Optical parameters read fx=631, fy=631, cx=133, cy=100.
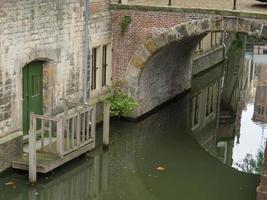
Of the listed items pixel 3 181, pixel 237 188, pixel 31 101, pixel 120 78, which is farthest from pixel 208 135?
pixel 3 181

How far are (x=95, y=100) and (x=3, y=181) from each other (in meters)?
5.37

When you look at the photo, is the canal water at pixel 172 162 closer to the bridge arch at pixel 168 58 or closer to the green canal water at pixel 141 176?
the green canal water at pixel 141 176

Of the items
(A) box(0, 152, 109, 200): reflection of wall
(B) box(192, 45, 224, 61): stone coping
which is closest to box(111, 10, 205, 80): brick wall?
(A) box(0, 152, 109, 200): reflection of wall

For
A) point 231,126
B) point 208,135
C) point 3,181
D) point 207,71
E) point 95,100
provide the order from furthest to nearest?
point 207,71
point 231,126
point 208,135
point 95,100
point 3,181

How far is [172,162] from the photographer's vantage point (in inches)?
662

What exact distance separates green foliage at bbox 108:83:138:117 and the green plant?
1741mm

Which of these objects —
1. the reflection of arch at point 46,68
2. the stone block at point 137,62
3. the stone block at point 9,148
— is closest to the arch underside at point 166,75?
the stone block at point 137,62

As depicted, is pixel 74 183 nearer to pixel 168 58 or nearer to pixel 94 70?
pixel 94 70

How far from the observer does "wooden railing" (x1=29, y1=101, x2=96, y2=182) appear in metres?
14.3

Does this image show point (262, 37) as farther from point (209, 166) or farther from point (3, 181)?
point (3, 181)

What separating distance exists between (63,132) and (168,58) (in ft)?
24.9

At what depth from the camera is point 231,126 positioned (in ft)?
72.3

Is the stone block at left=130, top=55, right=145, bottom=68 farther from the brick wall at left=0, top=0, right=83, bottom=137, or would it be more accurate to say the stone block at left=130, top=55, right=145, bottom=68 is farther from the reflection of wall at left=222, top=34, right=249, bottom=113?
the reflection of wall at left=222, top=34, right=249, bottom=113

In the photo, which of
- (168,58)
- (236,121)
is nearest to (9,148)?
(168,58)
